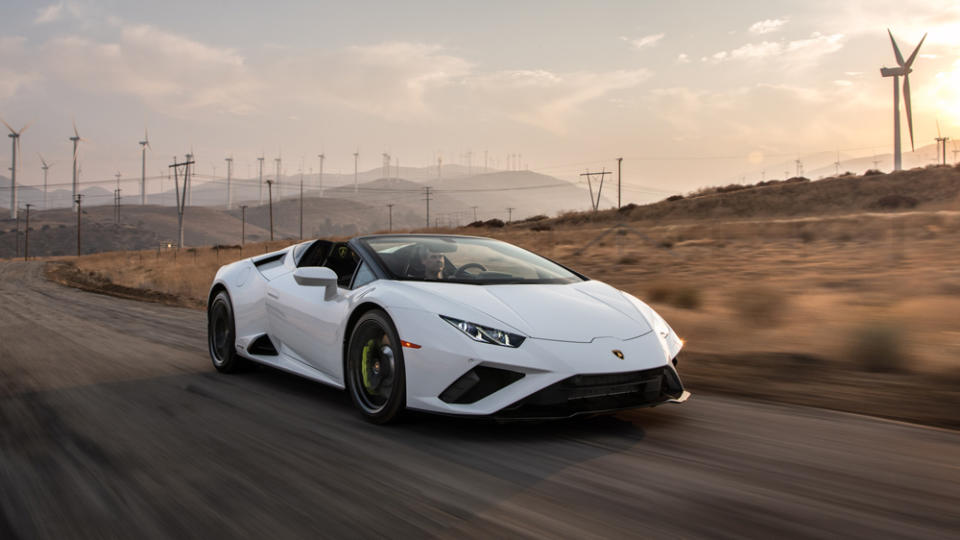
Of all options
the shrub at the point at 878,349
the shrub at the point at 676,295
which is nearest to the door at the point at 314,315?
the shrub at the point at 878,349

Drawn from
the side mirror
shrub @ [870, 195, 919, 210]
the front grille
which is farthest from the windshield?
shrub @ [870, 195, 919, 210]

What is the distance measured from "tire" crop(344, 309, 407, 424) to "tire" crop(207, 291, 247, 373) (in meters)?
1.96

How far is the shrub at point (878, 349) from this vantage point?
5703 millimetres

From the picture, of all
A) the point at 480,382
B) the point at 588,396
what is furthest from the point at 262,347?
the point at 588,396

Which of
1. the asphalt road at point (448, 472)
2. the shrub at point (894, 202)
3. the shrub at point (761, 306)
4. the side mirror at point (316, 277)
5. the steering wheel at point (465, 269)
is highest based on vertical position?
the shrub at point (894, 202)

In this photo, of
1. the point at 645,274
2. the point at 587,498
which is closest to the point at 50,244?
the point at 645,274

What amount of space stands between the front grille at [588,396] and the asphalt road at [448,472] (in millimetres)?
193

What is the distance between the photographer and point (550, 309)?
4176 mm

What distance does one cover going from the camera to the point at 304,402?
16.5 ft

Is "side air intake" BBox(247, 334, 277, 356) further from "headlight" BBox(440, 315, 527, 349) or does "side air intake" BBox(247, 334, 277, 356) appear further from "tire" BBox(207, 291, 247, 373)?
"headlight" BBox(440, 315, 527, 349)

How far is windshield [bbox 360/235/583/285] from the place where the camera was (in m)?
4.77

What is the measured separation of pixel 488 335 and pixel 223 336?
11.2ft

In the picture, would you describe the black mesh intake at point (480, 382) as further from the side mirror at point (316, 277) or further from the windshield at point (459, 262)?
the side mirror at point (316, 277)

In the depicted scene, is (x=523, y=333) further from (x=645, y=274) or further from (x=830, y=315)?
(x=645, y=274)
